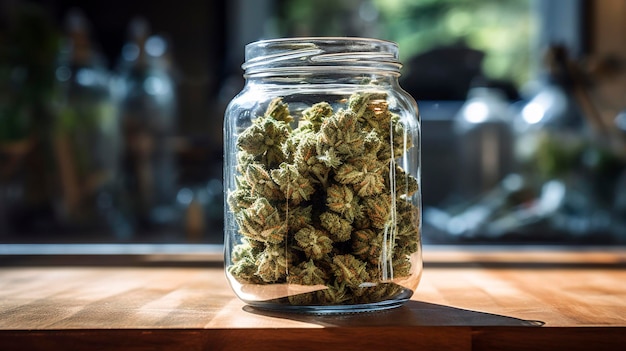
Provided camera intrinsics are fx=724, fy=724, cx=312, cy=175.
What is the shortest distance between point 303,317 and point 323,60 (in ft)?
0.75

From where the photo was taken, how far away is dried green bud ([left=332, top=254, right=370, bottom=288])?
1.94 ft

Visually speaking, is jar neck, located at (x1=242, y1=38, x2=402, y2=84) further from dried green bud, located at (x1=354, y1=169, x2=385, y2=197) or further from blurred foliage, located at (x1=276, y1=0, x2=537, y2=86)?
blurred foliage, located at (x1=276, y1=0, x2=537, y2=86)

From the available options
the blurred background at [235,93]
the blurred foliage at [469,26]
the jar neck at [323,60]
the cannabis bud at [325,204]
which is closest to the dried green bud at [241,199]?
the cannabis bud at [325,204]

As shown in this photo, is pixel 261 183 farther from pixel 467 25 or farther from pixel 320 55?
pixel 467 25

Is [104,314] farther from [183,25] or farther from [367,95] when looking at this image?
[183,25]

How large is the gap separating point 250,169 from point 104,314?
0.18m

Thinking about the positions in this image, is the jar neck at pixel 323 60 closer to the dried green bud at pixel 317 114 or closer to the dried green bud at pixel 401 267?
the dried green bud at pixel 317 114

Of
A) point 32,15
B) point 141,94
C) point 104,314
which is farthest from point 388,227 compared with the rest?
point 32,15

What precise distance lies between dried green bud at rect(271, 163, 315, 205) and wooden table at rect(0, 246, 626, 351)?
0.10 meters

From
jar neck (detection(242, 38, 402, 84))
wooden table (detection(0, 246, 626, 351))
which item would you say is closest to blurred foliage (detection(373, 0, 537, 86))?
wooden table (detection(0, 246, 626, 351))

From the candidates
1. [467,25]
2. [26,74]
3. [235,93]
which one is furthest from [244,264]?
[467,25]

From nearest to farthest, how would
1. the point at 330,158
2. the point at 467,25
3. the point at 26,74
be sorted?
the point at 330,158 < the point at 26,74 < the point at 467,25

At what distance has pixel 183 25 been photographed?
185 centimetres

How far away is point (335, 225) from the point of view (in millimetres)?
584
